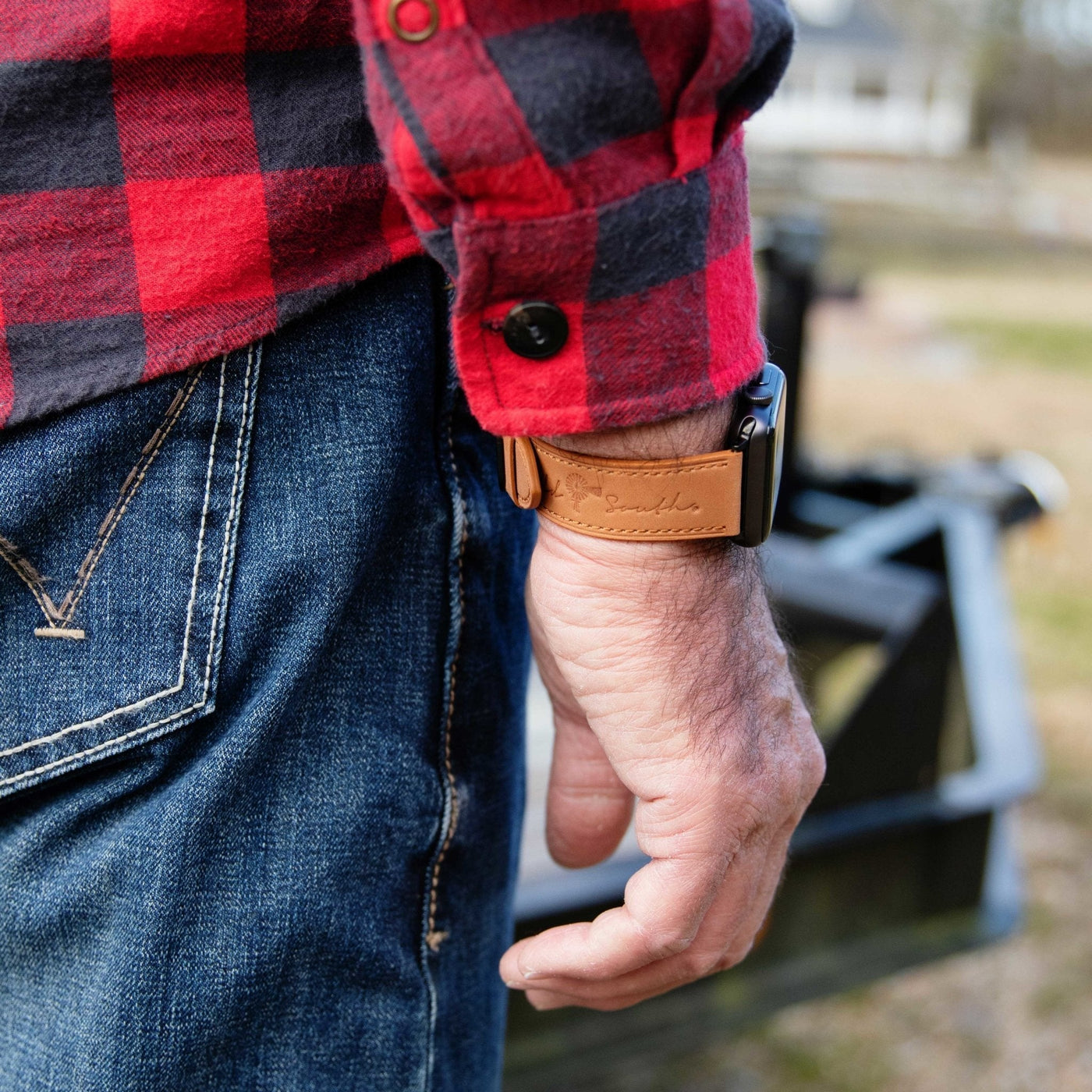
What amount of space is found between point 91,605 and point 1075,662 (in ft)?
13.4

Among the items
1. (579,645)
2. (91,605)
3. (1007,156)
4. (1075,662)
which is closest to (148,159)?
(91,605)

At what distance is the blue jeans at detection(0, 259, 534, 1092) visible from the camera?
772mm

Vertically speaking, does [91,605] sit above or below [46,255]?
below

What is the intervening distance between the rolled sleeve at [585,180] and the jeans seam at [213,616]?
159mm

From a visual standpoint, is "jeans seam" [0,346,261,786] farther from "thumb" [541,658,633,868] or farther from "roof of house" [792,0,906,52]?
"roof of house" [792,0,906,52]

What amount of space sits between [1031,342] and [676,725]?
1039cm

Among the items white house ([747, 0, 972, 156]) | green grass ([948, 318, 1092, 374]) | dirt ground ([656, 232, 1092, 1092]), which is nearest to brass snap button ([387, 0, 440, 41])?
dirt ground ([656, 232, 1092, 1092])

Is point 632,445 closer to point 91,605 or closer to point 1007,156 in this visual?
point 91,605

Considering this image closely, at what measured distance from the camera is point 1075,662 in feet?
13.6

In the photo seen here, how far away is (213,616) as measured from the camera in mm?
779

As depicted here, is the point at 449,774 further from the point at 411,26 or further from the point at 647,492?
the point at 411,26

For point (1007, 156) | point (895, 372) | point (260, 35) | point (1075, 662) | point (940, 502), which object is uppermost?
point (260, 35)

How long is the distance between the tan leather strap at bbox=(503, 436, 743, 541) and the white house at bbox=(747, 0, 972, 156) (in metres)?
33.2

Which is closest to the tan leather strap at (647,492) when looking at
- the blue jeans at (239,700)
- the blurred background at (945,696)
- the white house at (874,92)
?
the blue jeans at (239,700)
